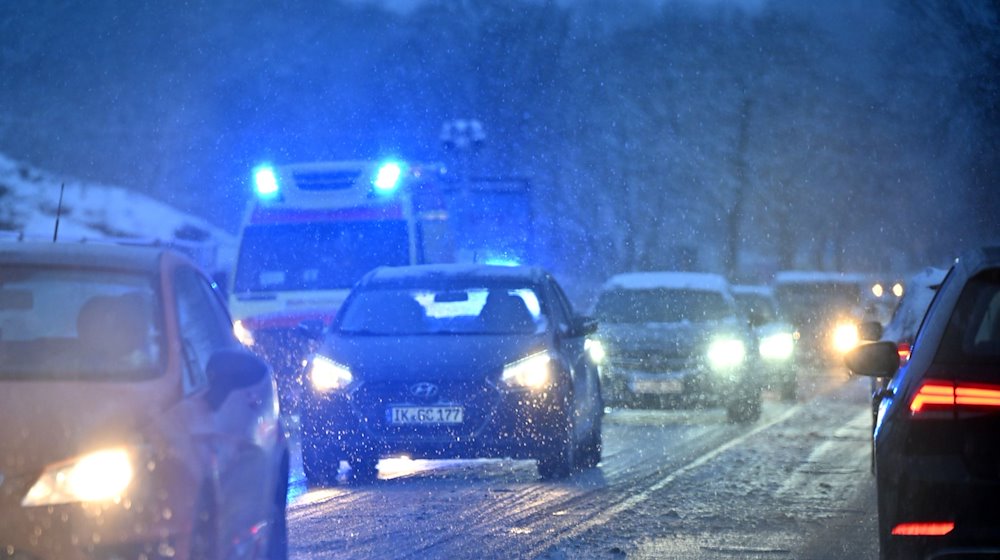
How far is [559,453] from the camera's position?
12195 millimetres

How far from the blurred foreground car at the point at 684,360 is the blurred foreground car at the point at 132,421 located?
12024 mm

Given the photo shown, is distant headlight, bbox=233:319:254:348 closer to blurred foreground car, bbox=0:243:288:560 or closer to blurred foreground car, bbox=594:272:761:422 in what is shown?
blurred foreground car, bbox=594:272:761:422

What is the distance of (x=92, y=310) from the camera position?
604cm

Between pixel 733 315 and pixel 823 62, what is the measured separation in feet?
112

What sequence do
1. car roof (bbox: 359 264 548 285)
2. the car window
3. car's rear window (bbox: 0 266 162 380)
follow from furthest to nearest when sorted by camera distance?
car roof (bbox: 359 264 548 285)
the car window
car's rear window (bbox: 0 266 162 380)

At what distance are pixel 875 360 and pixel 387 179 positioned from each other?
12135 millimetres

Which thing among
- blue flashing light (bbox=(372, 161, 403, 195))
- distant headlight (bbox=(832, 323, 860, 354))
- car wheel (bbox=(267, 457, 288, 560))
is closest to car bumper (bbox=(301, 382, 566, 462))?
car wheel (bbox=(267, 457, 288, 560))

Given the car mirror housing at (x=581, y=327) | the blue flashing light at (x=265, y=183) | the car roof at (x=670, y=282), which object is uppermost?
the blue flashing light at (x=265, y=183)

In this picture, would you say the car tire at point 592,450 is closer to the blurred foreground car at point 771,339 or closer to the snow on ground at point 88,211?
the blurred foreground car at point 771,339

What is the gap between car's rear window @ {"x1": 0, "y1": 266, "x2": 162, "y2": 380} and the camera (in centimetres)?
571

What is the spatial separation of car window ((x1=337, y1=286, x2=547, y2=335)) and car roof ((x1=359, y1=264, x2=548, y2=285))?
0.41 feet

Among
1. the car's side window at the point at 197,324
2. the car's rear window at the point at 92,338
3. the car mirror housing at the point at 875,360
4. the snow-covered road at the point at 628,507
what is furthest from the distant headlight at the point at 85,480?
the snow-covered road at the point at 628,507

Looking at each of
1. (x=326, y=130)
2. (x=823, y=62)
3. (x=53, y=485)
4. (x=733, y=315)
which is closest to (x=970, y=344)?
(x=53, y=485)

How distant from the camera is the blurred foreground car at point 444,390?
39.4 ft
